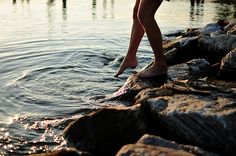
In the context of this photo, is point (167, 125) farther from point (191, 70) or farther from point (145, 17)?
point (191, 70)

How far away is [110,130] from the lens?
4.52 metres

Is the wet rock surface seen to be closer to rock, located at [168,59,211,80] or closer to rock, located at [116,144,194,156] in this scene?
rock, located at [116,144,194,156]

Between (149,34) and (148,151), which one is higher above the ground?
(149,34)

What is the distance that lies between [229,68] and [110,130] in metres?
2.76

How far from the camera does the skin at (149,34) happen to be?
5.84 m

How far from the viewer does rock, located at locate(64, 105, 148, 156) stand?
14.7 feet

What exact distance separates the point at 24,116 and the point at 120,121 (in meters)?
1.69

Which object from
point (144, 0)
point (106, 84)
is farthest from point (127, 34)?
point (144, 0)

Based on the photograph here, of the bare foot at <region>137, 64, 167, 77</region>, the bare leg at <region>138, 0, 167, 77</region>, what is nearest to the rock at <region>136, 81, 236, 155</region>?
the bare leg at <region>138, 0, 167, 77</region>

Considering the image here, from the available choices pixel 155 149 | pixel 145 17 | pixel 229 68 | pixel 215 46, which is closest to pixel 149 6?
pixel 145 17

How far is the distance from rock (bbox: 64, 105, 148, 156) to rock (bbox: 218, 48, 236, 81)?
7.85 feet

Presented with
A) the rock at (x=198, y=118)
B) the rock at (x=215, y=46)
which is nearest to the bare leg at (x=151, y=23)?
the rock at (x=198, y=118)

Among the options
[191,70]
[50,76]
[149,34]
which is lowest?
[50,76]

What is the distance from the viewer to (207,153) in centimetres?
352
